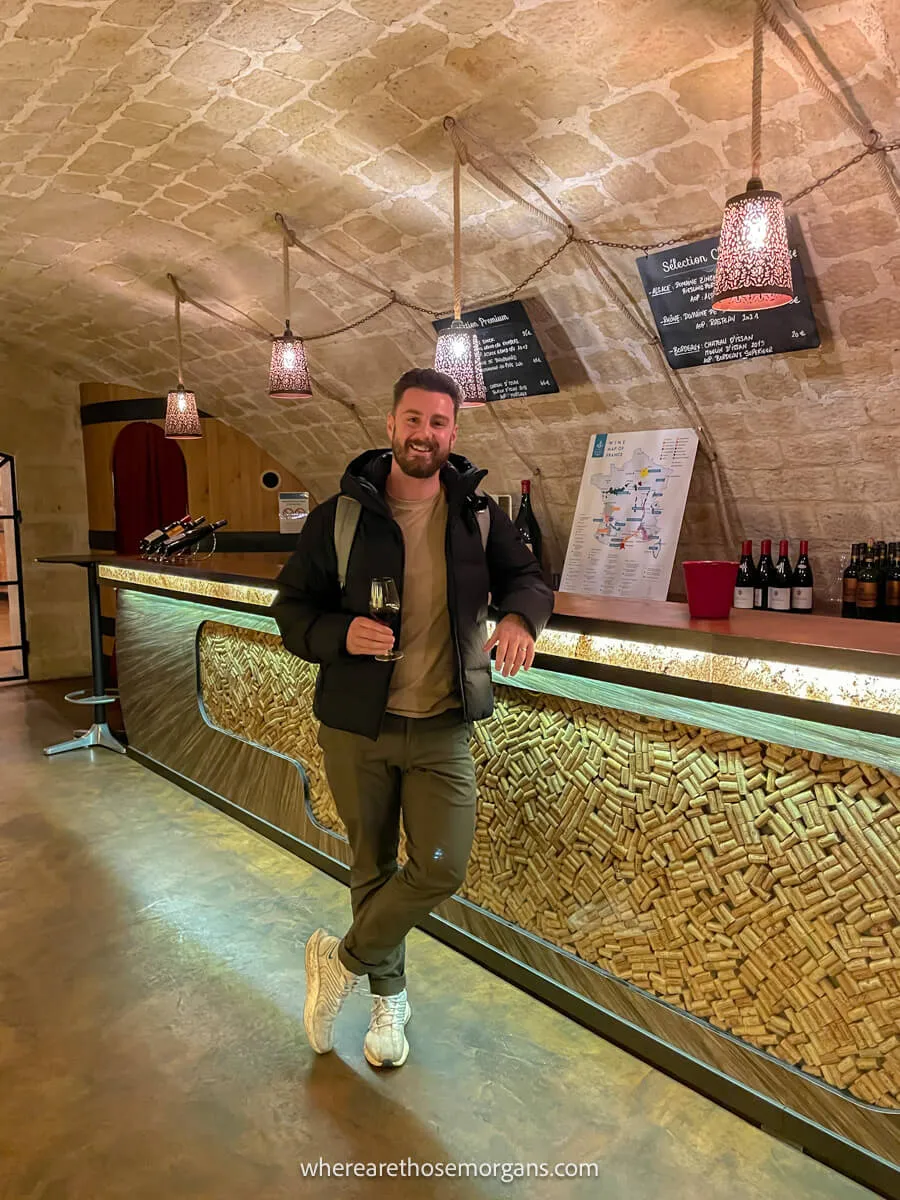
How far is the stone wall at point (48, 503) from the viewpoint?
23.3 ft

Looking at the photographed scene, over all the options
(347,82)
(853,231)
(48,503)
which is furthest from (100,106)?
(48,503)

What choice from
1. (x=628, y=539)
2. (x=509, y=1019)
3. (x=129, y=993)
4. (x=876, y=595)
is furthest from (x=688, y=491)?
(x=129, y=993)

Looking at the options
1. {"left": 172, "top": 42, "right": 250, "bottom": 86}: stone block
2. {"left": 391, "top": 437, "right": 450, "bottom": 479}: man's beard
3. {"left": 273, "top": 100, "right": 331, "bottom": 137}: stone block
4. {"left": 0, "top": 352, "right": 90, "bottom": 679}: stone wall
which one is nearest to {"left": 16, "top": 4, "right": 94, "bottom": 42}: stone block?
{"left": 172, "top": 42, "right": 250, "bottom": 86}: stone block

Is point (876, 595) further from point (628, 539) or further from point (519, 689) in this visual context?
point (519, 689)

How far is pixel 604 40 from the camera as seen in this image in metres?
2.47

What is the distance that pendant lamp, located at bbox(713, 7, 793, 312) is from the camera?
6.95 ft

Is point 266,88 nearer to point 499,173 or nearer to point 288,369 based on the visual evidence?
point 499,173

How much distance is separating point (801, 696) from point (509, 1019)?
1.38 meters

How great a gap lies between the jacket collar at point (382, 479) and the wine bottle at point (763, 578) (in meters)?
2.07

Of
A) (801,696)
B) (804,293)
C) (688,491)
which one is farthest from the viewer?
(688,491)

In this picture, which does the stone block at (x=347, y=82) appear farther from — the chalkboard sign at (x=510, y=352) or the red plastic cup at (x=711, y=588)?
the red plastic cup at (x=711, y=588)

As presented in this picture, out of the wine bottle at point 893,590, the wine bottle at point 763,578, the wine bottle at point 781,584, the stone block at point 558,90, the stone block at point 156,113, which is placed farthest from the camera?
the wine bottle at point 763,578

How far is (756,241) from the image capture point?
213 cm

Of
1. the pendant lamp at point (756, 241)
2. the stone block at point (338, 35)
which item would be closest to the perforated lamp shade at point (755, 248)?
the pendant lamp at point (756, 241)
